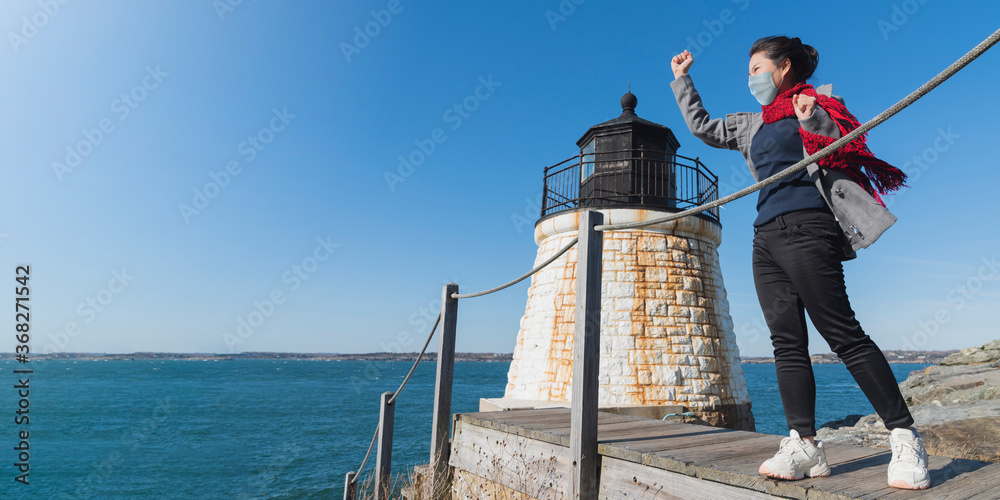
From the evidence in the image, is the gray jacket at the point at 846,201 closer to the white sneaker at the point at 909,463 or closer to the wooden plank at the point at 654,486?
the white sneaker at the point at 909,463

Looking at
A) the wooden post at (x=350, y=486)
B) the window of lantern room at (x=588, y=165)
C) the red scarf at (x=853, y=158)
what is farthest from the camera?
the window of lantern room at (x=588, y=165)

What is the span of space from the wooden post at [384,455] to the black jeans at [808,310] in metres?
3.28

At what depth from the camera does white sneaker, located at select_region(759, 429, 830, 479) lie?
2004 millimetres

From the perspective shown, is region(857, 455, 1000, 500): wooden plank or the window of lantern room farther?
the window of lantern room

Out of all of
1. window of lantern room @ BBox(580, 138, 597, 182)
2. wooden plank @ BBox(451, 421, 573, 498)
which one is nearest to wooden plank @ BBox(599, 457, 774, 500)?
wooden plank @ BBox(451, 421, 573, 498)

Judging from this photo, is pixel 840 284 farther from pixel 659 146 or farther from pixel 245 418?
pixel 245 418

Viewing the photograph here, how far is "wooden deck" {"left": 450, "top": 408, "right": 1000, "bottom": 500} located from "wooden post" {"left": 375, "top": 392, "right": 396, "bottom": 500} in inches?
33.4

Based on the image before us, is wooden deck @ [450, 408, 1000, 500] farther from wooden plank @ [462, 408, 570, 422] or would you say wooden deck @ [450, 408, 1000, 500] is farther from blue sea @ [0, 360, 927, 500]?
blue sea @ [0, 360, 927, 500]

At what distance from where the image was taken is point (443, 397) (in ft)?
13.7

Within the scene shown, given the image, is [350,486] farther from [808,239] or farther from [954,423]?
[954,423]

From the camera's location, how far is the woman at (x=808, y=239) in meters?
1.86

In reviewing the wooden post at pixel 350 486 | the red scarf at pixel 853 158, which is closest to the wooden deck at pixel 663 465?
the red scarf at pixel 853 158

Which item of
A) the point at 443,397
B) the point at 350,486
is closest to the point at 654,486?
the point at 443,397

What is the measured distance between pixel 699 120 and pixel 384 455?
401 centimetres
